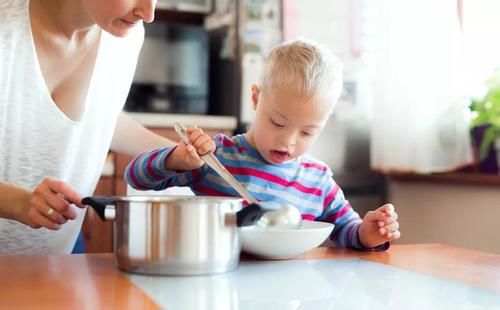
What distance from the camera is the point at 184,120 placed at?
238 cm

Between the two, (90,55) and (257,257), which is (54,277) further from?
(90,55)

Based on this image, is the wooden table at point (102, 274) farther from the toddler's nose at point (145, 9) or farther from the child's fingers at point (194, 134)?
the toddler's nose at point (145, 9)

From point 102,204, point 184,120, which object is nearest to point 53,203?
point 102,204

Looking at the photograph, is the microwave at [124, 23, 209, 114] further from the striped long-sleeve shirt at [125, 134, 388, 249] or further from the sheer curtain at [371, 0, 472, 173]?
the striped long-sleeve shirt at [125, 134, 388, 249]

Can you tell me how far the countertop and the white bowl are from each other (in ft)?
4.65

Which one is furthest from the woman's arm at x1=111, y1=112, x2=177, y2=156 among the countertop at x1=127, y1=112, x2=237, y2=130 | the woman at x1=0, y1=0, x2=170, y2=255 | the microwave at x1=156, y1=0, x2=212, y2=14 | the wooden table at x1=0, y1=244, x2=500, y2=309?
the microwave at x1=156, y1=0, x2=212, y2=14

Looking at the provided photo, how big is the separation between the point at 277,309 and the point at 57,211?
0.35 metres

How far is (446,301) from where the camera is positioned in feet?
2.36

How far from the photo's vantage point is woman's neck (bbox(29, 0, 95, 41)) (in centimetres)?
115

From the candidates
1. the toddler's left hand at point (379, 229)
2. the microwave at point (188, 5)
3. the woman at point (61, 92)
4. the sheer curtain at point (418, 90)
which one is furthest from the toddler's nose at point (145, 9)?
the microwave at point (188, 5)

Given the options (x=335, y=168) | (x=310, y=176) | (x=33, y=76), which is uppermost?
(x=33, y=76)

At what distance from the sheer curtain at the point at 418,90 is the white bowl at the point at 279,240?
53.7 inches

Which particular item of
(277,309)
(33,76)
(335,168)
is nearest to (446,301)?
(277,309)

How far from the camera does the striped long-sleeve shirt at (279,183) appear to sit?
3.85ft
